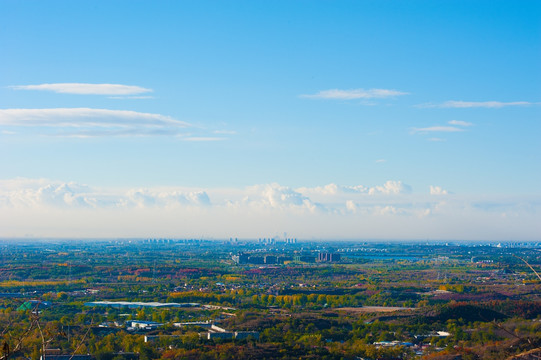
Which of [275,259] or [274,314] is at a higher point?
[275,259]

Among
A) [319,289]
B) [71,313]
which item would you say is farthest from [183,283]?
[71,313]

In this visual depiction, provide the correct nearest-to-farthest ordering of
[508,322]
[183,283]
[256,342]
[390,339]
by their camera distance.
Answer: [256,342] < [390,339] < [508,322] < [183,283]

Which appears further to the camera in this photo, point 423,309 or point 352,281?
point 352,281

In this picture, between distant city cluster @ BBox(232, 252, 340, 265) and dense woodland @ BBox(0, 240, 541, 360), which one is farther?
distant city cluster @ BBox(232, 252, 340, 265)

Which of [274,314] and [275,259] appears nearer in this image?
[274,314]

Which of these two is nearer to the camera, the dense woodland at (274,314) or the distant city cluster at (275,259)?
the dense woodland at (274,314)

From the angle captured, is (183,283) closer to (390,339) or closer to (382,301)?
(382,301)

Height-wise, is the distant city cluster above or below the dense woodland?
above

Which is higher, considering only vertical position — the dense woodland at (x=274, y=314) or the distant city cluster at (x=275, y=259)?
the distant city cluster at (x=275, y=259)
